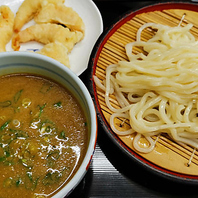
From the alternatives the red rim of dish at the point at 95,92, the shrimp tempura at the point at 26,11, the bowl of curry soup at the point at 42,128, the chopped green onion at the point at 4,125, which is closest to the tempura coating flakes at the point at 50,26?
the shrimp tempura at the point at 26,11

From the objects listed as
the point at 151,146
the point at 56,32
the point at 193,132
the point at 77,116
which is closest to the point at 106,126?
the point at 151,146

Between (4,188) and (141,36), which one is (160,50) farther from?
(4,188)

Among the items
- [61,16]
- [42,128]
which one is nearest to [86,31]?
[61,16]

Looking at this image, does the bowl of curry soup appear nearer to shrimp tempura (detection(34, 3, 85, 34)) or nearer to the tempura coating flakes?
the tempura coating flakes

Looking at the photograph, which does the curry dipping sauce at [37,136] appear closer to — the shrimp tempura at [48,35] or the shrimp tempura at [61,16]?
the shrimp tempura at [48,35]

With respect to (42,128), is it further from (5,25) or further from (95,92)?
(5,25)
